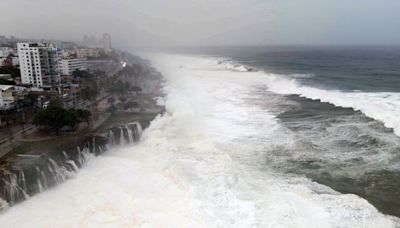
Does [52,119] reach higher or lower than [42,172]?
higher

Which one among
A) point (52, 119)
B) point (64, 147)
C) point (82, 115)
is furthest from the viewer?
point (82, 115)

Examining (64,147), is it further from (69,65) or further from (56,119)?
(69,65)

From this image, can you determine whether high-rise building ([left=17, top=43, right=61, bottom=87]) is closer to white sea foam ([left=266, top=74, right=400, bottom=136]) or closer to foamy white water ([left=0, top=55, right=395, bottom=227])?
foamy white water ([left=0, top=55, right=395, bottom=227])

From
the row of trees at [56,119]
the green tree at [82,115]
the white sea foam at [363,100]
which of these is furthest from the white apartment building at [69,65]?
the row of trees at [56,119]

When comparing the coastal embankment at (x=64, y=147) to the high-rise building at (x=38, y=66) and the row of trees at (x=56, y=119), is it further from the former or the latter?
the high-rise building at (x=38, y=66)

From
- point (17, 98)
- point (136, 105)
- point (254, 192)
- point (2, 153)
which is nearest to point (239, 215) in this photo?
point (254, 192)

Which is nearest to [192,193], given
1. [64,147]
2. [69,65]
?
[64,147]

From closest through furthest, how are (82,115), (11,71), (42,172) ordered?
1. (42,172)
2. (82,115)
3. (11,71)

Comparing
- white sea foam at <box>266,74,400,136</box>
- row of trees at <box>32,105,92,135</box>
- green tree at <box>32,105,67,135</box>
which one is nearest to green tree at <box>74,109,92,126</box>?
row of trees at <box>32,105,92,135</box>
